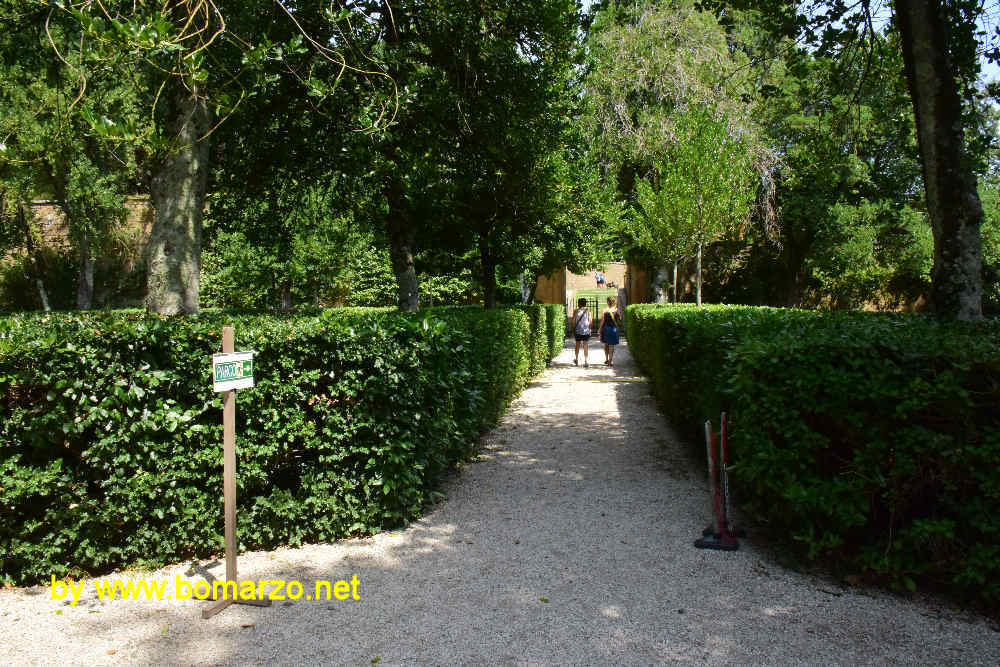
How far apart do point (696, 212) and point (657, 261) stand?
26.5ft

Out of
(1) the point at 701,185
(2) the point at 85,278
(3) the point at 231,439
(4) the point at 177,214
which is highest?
(1) the point at 701,185

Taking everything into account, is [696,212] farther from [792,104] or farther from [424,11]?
[792,104]

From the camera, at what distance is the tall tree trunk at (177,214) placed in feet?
22.9

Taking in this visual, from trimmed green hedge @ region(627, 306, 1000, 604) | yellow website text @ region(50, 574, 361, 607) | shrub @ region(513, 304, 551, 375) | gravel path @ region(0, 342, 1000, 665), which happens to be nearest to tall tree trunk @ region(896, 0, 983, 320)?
trimmed green hedge @ region(627, 306, 1000, 604)

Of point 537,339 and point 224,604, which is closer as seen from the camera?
point 224,604

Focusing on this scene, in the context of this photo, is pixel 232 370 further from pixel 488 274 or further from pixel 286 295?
pixel 286 295

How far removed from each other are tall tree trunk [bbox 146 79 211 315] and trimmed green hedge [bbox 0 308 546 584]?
260cm

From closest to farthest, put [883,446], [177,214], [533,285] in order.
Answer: [883,446] → [177,214] → [533,285]

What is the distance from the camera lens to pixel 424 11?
8.64m

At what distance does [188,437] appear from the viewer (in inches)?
158

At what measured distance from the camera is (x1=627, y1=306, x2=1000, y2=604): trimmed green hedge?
3.40 meters

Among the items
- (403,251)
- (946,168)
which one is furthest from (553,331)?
(946,168)

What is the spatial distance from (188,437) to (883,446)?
4.34 metres

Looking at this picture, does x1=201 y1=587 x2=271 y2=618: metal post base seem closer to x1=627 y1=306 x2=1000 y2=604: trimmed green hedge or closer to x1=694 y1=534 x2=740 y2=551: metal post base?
x1=694 y1=534 x2=740 y2=551: metal post base
